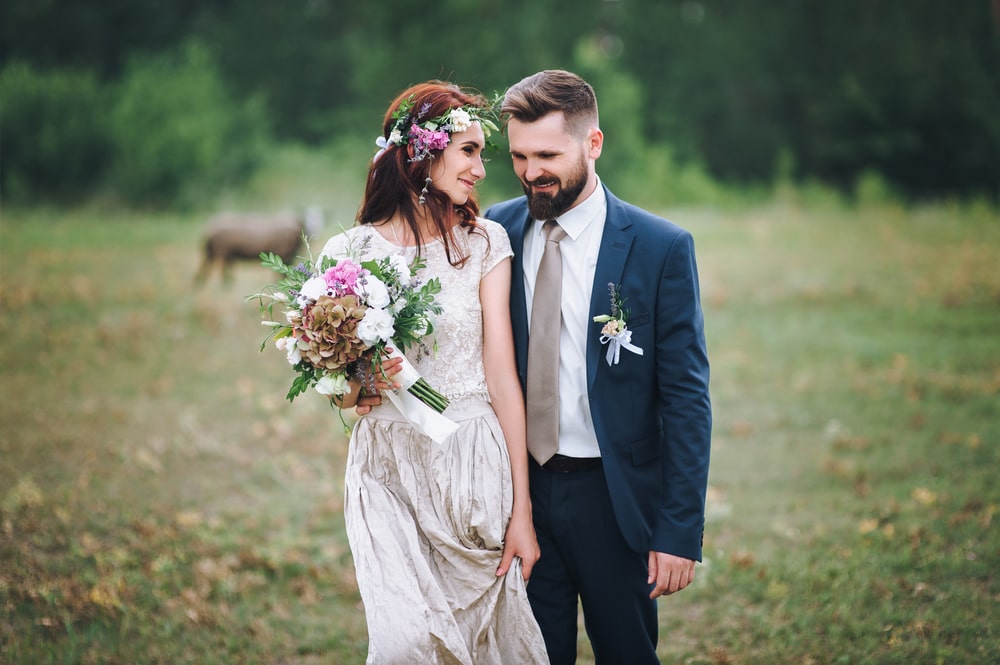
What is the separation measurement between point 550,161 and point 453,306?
0.65 m

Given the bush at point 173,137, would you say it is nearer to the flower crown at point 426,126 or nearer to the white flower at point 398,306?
the flower crown at point 426,126

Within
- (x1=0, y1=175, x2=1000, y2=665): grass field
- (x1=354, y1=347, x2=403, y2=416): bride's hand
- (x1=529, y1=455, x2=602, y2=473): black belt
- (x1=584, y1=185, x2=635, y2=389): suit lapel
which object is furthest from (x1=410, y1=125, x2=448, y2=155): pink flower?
(x1=0, y1=175, x2=1000, y2=665): grass field

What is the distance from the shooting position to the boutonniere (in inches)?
130

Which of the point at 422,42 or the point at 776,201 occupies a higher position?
the point at 422,42

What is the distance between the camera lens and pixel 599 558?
3.47 m

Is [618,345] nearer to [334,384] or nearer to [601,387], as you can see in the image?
[601,387]

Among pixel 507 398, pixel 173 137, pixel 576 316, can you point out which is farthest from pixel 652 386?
pixel 173 137

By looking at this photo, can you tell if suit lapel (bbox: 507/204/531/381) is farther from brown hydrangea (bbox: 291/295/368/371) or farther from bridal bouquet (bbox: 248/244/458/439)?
brown hydrangea (bbox: 291/295/368/371)

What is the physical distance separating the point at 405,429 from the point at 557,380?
1.97 ft

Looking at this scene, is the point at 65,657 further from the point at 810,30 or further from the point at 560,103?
the point at 810,30

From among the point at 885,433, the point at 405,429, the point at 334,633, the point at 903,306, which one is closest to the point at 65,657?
the point at 334,633

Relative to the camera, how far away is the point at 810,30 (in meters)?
33.7

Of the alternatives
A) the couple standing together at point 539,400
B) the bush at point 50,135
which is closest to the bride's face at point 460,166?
the couple standing together at point 539,400

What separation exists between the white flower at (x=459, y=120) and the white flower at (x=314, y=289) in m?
0.80
